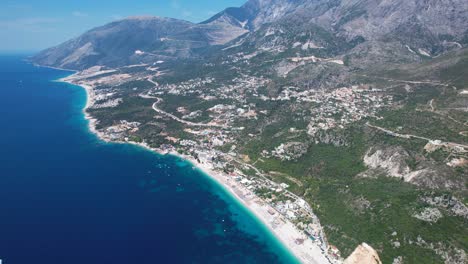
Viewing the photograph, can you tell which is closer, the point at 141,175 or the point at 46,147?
the point at 141,175

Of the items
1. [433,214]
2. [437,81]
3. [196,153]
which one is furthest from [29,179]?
[437,81]

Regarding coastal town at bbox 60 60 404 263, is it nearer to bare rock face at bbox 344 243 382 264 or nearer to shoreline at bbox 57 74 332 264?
shoreline at bbox 57 74 332 264

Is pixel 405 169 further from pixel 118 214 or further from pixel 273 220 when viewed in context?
pixel 118 214

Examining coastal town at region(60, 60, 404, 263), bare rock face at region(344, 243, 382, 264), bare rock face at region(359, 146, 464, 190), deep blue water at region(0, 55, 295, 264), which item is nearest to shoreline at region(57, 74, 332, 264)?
coastal town at region(60, 60, 404, 263)

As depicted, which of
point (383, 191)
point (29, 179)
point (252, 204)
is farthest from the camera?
point (29, 179)

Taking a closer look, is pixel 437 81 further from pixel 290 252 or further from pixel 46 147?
pixel 46 147

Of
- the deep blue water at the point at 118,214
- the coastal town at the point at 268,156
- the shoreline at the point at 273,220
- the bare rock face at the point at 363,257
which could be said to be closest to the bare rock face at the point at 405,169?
the coastal town at the point at 268,156

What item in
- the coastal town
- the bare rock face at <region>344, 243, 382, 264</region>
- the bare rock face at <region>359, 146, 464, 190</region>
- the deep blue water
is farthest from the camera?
the bare rock face at <region>359, 146, 464, 190</region>

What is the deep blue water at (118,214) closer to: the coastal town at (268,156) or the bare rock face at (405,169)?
the coastal town at (268,156)
